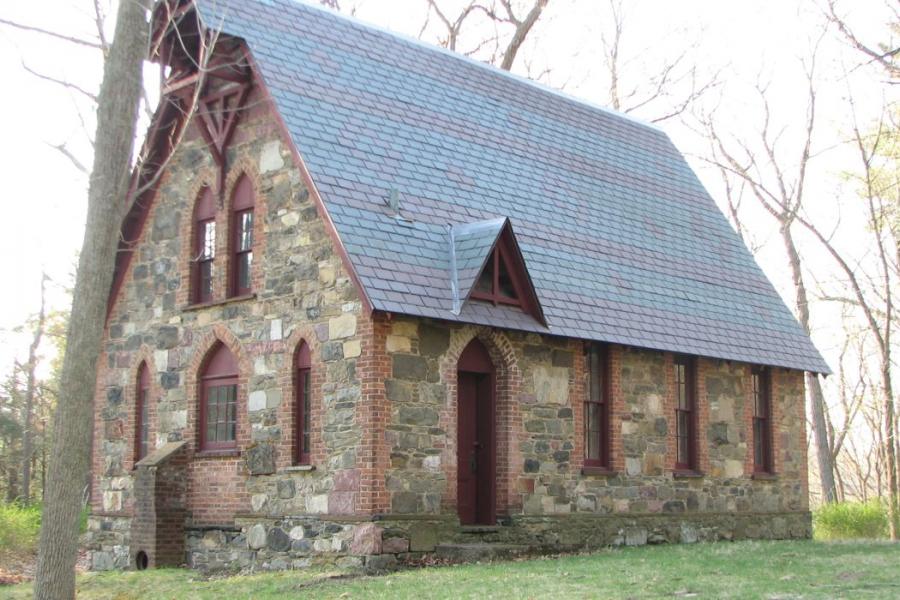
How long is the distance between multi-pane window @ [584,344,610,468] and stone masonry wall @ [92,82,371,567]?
4.96m

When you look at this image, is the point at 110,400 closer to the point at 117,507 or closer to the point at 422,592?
the point at 117,507

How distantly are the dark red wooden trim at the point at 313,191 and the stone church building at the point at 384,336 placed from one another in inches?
2.7

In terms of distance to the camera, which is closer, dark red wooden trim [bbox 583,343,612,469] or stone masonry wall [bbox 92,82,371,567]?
stone masonry wall [bbox 92,82,371,567]

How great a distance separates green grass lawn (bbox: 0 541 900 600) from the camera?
12195mm

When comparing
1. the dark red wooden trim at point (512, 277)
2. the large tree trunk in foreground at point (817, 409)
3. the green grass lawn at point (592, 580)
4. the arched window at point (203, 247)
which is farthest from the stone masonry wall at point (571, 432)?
the large tree trunk in foreground at point (817, 409)

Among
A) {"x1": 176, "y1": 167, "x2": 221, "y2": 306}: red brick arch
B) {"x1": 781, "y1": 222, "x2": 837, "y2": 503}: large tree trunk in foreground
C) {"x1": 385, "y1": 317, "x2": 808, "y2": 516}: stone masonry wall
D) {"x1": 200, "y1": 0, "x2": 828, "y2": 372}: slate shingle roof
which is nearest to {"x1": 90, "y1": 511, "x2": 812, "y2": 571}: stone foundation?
{"x1": 385, "y1": 317, "x2": 808, "y2": 516}: stone masonry wall

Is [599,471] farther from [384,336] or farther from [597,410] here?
[384,336]

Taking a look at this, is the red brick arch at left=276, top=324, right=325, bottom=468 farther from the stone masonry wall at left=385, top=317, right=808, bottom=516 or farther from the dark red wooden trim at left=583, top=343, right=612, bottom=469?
the dark red wooden trim at left=583, top=343, right=612, bottom=469

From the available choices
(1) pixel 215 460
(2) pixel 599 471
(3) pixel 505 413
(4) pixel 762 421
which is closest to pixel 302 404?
(1) pixel 215 460

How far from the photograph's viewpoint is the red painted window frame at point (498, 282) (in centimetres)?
1697

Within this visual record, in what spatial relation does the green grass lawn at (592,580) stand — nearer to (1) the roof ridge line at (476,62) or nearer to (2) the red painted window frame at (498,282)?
(2) the red painted window frame at (498,282)

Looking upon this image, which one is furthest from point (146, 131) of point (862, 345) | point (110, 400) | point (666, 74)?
point (862, 345)

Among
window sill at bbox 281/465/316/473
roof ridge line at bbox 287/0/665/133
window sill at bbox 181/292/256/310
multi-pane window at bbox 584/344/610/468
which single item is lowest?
window sill at bbox 281/465/316/473

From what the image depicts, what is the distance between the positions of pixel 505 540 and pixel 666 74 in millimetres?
20525
